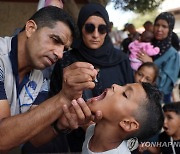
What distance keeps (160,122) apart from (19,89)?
1.02 meters

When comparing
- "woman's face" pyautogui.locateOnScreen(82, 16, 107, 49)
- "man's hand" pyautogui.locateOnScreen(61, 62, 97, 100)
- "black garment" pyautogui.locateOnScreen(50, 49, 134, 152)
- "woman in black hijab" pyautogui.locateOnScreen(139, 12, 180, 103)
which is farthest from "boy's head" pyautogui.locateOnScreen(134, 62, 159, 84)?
"man's hand" pyautogui.locateOnScreen(61, 62, 97, 100)

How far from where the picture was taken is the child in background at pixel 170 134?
128 inches

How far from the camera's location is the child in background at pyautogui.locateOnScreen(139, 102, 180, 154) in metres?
3.25

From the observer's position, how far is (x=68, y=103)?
1.75 meters

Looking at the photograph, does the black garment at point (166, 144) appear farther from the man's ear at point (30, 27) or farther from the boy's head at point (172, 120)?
the man's ear at point (30, 27)

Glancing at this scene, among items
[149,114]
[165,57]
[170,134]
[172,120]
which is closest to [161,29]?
[165,57]

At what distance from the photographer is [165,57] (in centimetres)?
425

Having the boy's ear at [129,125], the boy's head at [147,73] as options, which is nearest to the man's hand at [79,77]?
the boy's ear at [129,125]

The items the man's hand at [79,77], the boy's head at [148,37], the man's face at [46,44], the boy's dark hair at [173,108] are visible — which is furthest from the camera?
the boy's head at [148,37]

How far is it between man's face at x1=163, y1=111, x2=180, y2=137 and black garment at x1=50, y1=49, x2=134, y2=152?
76 centimetres

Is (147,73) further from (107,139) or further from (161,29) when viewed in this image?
(107,139)

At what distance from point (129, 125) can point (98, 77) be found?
82 centimetres

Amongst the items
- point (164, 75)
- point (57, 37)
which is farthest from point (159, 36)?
point (57, 37)

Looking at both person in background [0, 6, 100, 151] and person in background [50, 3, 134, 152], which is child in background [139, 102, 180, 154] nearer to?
person in background [50, 3, 134, 152]
